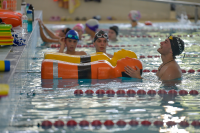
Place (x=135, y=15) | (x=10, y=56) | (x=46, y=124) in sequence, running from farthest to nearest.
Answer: (x=135, y=15) → (x=10, y=56) → (x=46, y=124)

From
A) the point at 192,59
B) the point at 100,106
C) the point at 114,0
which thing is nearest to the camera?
the point at 100,106

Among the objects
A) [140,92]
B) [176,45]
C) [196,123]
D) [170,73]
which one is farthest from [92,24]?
[196,123]

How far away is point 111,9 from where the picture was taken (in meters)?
16.8

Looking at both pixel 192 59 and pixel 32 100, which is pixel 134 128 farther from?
pixel 192 59

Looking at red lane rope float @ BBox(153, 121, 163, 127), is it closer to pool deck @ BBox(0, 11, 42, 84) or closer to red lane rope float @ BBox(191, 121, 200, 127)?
red lane rope float @ BBox(191, 121, 200, 127)

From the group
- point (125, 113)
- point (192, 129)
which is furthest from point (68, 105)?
point (192, 129)

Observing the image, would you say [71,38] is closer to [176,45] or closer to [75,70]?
[75,70]

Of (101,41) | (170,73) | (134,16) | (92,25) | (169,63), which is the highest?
(134,16)

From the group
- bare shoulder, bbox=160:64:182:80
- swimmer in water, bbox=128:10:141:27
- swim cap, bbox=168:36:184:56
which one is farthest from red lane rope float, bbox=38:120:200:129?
swimmer in water, bbox=128:10:141:27

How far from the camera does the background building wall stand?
53.8 ft

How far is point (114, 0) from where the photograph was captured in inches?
664

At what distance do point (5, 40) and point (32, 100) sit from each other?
1148 mm

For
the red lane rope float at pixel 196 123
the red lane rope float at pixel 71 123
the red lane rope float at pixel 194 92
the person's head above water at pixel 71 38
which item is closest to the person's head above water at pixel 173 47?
the red lane rope float at pixel 194 92

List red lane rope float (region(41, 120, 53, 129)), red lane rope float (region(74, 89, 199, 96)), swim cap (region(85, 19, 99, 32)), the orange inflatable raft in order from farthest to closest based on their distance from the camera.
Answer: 1. swim cap (region(85, 19, 99, 32))
2. the orange inflatable raft
3. red lane rope float (region(74, 89, 199, 96))
4. red lane rope float (region(41, 120, 53, 129))
